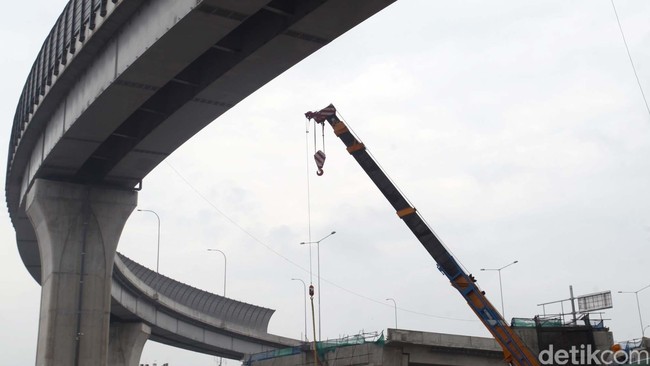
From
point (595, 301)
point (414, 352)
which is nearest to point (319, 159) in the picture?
point (414, 352)

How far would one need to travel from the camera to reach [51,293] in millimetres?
38438

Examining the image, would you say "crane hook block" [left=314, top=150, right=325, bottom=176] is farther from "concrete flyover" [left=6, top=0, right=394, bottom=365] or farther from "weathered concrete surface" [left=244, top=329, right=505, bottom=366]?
"weathered concrete surface" [left=244, top=329, right=505, bottom=366]

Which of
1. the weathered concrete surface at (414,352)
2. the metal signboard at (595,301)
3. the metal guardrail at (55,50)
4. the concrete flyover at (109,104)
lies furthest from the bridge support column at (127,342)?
the metal signboard at (595,301)

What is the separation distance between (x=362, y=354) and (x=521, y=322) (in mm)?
9279

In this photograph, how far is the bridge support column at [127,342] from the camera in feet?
251

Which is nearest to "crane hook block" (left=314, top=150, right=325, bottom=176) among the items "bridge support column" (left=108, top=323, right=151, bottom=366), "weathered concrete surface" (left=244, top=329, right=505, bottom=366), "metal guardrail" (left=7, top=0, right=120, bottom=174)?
"metal guardrail" (left=7, top=0, right=120, bottom=174)

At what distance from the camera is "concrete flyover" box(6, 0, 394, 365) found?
24.9 m

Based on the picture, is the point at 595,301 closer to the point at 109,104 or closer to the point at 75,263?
the point at 75,263

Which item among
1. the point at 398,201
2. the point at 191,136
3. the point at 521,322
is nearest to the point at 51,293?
the point at 191,136

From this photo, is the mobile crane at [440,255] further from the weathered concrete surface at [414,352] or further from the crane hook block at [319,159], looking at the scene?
the weathered concrete surface at [414,352]

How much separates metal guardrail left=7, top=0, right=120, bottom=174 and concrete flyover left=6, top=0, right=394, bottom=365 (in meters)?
0.08

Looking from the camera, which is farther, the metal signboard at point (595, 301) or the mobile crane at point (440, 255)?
the metal signboard at point (595, 301)

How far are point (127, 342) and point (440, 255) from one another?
4660 cm

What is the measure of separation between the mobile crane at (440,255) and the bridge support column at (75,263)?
1169 centimetres
